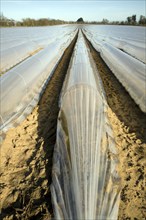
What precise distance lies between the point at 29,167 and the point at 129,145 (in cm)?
160

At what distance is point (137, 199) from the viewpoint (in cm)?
241

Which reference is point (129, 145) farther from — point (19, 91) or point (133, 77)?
point (19, 91)

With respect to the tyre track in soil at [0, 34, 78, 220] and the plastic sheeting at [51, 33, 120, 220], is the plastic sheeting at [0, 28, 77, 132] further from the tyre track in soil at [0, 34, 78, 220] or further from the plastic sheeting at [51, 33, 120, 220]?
the plastic sheeting at [51, 33, 120, 220]

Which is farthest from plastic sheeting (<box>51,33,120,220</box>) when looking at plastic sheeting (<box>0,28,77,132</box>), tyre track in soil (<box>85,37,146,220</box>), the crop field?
plastic sheeting (<box>0,28,77,132</box>)

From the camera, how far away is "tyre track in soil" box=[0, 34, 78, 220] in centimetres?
232

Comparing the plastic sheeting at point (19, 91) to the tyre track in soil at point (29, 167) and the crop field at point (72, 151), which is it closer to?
the crop field at point (72, 151)

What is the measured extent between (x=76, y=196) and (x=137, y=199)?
0.88 meters

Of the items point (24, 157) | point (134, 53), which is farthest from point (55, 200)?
point (134, 53)

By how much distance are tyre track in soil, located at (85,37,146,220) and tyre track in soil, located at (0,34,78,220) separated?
36.0 inches

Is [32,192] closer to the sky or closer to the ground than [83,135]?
closer to the ground

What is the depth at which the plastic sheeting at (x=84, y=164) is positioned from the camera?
74.9 inches

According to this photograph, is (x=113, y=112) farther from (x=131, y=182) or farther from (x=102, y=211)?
(x=102, y=211)

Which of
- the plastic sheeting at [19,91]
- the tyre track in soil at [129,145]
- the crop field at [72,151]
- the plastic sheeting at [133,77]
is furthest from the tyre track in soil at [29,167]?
the plastic sheeting at [133,77]

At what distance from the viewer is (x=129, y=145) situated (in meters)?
3.36
